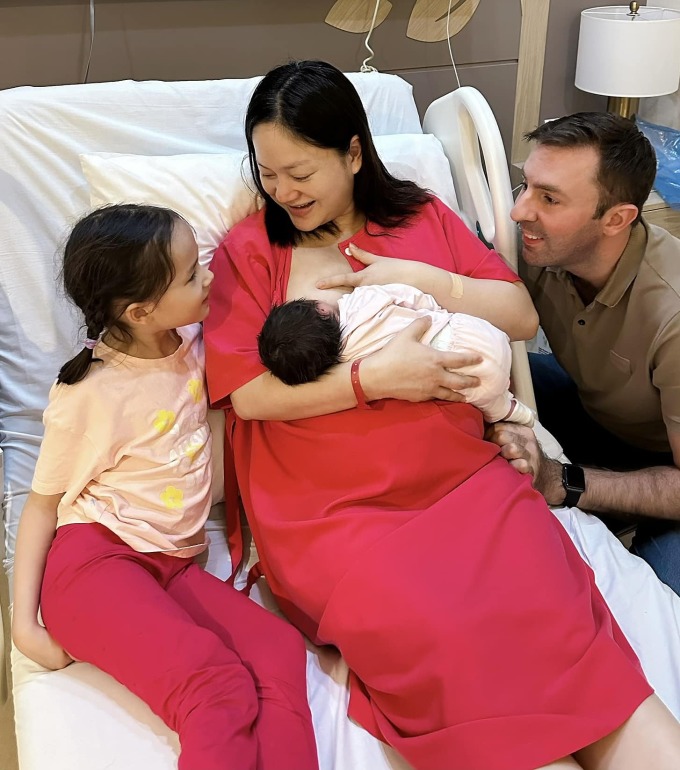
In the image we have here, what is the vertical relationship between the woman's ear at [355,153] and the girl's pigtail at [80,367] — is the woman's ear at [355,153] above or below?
above

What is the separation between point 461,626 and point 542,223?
0.88 m

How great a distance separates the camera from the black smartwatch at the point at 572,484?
158cm

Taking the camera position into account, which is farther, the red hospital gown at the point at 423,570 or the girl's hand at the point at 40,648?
the girl's hand at the point at 40,648

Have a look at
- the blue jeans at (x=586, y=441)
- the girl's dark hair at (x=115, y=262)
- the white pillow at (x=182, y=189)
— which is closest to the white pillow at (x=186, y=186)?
the white pillow at (x=182, y=189)

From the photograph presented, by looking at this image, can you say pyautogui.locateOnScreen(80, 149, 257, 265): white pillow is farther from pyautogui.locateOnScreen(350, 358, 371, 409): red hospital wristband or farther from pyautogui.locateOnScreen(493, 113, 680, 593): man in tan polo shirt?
pyautogui.locateOnScreen(493, 113, 680, 593): man in tan polo shirt

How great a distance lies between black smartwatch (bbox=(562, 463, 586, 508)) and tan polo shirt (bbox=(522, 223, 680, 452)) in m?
0.21

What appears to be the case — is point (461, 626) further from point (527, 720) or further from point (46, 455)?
point (46, 455)

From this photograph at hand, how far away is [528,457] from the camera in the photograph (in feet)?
4.79

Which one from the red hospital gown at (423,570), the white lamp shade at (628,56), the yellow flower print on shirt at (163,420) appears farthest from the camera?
the white lamp shade at (628,56)

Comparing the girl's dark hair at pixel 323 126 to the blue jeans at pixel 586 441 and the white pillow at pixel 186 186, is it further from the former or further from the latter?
the blue jeans at pixel 586 441

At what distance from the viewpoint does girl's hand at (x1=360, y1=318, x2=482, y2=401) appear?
1294mm

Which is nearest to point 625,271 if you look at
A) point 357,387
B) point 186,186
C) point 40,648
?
point 357,387

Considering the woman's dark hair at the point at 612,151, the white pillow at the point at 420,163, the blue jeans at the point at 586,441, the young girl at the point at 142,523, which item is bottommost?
the blue jeans at the point at 586,441

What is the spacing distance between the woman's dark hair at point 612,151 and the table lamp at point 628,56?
120cm
